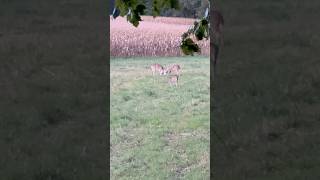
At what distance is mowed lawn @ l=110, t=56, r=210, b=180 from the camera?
6.42 ft

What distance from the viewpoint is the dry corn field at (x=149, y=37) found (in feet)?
6.07

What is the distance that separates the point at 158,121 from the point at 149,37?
12.5 inches

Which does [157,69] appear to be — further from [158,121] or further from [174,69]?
[158,121]

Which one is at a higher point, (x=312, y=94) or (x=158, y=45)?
(x=158, y=45)

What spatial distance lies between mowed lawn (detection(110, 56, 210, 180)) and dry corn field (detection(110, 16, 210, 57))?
0.04m

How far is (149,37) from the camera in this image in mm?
1959

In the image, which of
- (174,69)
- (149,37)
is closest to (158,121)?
(174,69)

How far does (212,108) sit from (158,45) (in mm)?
323
